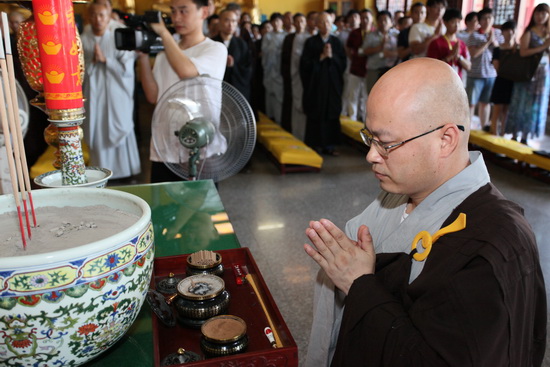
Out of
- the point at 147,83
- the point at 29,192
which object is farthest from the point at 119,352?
the point at 147,83

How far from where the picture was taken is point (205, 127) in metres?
1.79

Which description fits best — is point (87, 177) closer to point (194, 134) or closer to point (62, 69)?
point (62, 69)

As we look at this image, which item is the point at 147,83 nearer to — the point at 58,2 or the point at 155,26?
the point at 155,26

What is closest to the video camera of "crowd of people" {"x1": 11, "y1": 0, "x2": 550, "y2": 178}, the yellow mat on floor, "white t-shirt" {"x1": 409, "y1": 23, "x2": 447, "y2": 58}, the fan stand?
the fan stand

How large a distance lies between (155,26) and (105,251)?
1.45m

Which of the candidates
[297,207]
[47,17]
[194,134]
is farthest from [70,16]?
[297,207]

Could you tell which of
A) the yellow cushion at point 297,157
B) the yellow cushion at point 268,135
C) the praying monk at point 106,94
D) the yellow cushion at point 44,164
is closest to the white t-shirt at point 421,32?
the yellow cushion at point 268,135

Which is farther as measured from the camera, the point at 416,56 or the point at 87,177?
the point at 416,56

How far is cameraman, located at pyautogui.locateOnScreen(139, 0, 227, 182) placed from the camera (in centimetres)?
207

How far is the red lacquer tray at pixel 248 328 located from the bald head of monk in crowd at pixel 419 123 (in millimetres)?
370

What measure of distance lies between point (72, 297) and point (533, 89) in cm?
555

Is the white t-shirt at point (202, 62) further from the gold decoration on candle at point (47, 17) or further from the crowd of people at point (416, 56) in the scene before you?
the crowd of people at point (416, 56)

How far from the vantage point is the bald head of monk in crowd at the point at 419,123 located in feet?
3.04

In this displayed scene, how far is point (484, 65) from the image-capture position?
5770 millimetres
